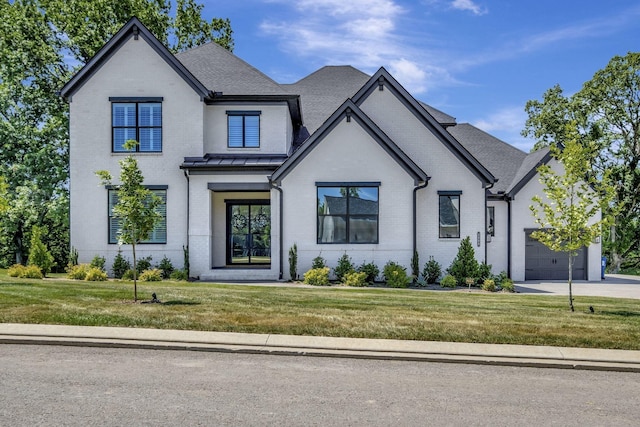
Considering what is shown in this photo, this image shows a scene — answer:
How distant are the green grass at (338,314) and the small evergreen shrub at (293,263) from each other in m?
5.27

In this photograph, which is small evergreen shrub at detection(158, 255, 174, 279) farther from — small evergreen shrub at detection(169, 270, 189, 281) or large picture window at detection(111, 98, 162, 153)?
large picture window at detection(111, 98, 162, 153)

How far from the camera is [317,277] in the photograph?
20891mm

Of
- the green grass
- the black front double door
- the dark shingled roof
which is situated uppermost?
the dark shingled roof

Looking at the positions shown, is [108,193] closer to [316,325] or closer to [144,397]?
[316,325]

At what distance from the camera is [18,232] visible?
114ft

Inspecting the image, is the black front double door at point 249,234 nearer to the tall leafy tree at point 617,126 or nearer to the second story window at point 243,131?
the second story window at point 243,131

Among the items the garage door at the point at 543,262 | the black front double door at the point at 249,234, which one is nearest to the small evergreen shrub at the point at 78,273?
the black front double door at the point at 249,234

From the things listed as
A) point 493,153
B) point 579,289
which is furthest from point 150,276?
point 493,153

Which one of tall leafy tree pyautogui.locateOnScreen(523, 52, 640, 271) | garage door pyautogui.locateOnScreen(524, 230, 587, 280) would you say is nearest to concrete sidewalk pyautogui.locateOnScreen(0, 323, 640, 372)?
garage door pyautogui.locateOnScreen(524, 230, 587, 280)

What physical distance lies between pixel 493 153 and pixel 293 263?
13.6 metres

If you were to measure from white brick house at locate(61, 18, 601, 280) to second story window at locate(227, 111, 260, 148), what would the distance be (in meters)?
0.04

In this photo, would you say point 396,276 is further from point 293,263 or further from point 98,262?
point 98,262

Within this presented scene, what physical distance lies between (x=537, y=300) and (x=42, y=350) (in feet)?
45.5

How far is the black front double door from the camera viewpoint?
25375 millimetres
